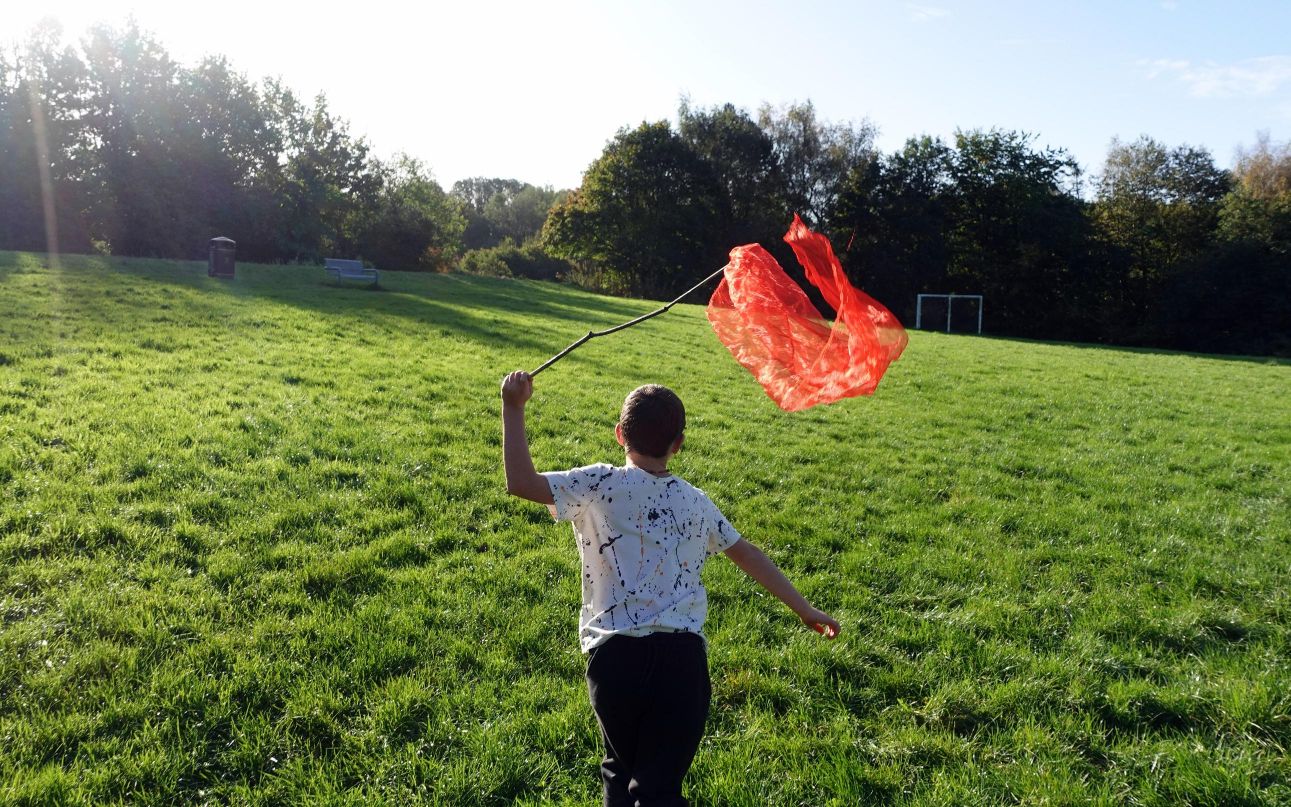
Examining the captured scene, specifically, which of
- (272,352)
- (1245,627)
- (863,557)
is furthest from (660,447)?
(272,352)

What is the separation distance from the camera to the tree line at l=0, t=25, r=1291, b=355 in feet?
116

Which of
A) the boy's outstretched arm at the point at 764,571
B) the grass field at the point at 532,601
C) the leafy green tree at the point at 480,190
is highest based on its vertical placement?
the leafy green tree at the point at 480,190

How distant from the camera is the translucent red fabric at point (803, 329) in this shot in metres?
3.26

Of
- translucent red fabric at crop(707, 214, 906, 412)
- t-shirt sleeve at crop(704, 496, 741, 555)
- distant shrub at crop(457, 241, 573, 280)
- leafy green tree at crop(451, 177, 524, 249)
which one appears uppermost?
leafy green tree at crop(451, 177, 524, 249)

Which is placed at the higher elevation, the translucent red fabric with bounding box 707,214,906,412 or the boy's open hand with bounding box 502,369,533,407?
the translucent red fabric with bounding box 707,214,906,412

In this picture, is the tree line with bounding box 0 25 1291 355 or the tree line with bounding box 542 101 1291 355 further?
the tree line with bounding box 542 101 1291 355

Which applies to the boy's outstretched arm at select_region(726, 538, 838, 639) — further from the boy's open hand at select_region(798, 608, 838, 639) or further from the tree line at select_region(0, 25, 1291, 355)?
the tree line at select_region(0, 25, 1291, 355)

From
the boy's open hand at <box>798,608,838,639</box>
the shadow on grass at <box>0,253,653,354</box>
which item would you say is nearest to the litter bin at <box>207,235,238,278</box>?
the shadow on grass at <box>0,253,653,354</box>

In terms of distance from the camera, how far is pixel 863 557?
6.40 meters

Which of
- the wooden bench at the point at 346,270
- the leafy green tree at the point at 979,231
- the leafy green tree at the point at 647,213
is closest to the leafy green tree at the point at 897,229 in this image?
the leafy green tree at the point at 979,231

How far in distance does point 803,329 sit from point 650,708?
1.70 meters

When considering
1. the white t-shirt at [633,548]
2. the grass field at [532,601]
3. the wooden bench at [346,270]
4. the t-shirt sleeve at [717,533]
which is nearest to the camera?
the white t-shirt at [633,548]

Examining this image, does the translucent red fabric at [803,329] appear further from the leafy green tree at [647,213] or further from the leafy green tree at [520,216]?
the leafy green tree at [520,216]

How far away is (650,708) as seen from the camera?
265cm
